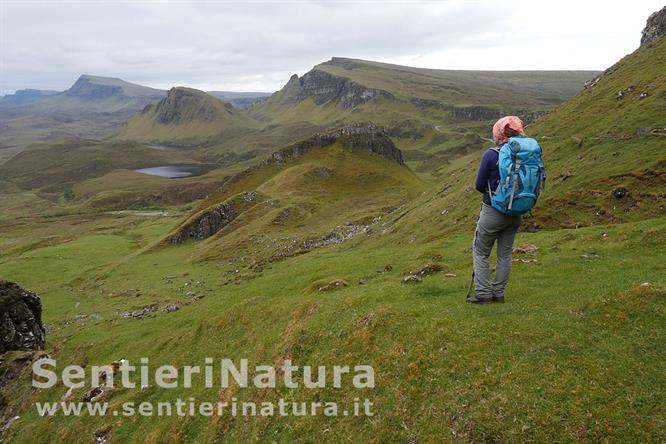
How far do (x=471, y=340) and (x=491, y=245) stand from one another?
136 inches

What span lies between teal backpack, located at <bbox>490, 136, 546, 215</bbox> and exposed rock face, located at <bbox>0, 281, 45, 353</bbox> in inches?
1760

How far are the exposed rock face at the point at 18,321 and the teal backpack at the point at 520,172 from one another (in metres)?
44.7

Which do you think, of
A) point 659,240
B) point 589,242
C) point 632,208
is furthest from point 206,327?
point 632,208

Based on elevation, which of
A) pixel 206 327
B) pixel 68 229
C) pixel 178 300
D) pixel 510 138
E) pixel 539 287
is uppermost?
pixel 510 138

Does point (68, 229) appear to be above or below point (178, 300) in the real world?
below

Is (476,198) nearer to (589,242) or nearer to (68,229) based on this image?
(589,242)

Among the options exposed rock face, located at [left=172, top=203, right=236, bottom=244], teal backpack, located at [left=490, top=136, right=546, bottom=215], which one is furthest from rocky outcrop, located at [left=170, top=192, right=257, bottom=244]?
teal backpack, located at [left=490, top=136, right=546, bottom=215]

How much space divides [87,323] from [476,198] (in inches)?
1947

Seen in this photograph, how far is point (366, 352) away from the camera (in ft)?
47.9

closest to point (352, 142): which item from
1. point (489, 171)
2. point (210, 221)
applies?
point (210, 221)

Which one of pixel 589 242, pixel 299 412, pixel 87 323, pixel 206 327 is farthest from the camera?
pixel 87 323

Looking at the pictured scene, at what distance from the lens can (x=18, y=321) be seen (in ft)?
129

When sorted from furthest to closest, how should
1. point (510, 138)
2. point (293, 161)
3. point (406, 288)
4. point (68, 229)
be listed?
point (68, 229)
point (293, 161)
point (406, 288)
point (510, 138)

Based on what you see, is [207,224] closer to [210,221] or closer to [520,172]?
[210,221]
